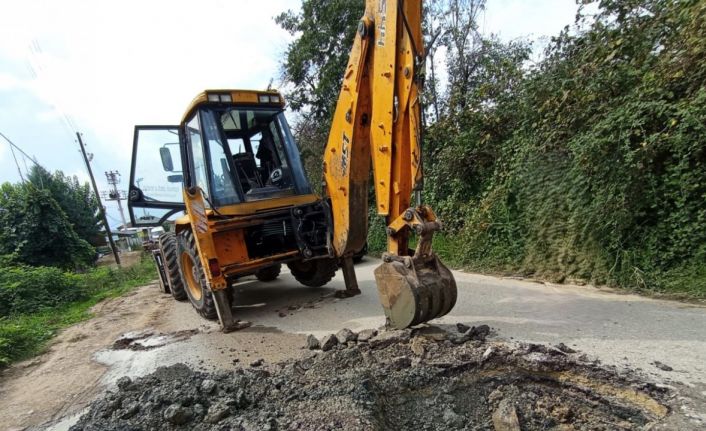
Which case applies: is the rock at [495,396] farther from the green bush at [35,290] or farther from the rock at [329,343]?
the green bush at [35,290]

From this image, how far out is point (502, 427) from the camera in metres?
2.39

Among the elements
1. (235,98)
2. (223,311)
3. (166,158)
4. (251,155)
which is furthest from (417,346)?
(166,158)

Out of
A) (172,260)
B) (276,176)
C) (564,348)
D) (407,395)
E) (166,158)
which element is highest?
(166,158)

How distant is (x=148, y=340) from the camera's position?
5.45 m

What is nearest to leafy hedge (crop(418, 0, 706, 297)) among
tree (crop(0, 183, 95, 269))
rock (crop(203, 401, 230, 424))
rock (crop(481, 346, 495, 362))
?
rock (crop(481, 346, 495, 362))

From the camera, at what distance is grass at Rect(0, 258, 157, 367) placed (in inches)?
220

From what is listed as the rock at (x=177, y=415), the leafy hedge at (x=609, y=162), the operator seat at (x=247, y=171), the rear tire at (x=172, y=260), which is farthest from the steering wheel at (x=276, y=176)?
the leafy hedge at (x=609, y=162)

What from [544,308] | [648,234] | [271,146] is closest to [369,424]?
[544,308]

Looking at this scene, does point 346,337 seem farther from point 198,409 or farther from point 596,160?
point 596,160

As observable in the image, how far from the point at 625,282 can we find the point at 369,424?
4854mm

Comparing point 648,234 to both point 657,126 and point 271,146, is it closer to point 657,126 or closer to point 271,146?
point 657,126

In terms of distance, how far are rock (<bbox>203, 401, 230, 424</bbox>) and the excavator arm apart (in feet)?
5.16

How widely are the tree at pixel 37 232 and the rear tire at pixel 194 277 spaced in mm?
12914

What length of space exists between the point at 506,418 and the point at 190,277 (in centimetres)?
524
